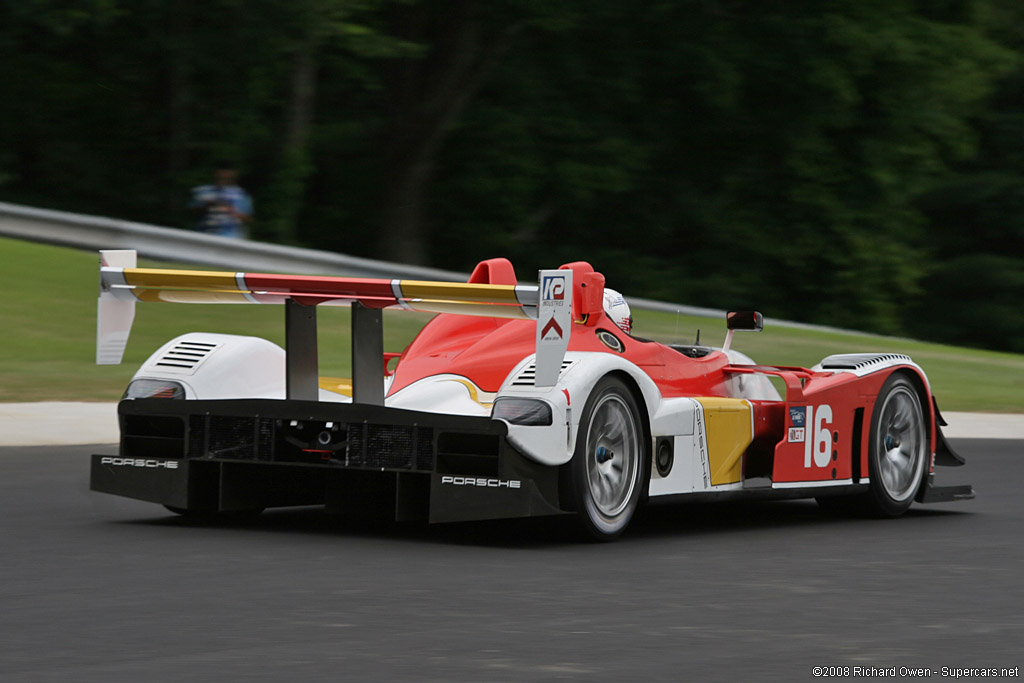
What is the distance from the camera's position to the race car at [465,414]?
8148 mm

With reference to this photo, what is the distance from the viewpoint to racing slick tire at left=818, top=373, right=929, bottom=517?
1034cm

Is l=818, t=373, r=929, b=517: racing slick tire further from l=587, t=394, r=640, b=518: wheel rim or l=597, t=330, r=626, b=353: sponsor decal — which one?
l=587, t=394, r=640, b=518: wheel rim

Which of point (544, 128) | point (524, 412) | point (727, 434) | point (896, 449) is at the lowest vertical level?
point (896, 449)

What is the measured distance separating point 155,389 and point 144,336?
419 inches

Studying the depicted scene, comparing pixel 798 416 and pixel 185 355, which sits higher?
pixel 185 355

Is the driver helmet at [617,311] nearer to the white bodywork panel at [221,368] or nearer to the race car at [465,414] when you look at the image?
the race car at [465,414]

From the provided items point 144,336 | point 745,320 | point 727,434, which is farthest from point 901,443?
point 144,336

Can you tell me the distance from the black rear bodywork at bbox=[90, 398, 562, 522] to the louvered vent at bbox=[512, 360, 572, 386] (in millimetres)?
261

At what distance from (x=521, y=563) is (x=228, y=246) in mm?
13270

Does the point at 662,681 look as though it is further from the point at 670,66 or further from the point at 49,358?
the point at 670,66

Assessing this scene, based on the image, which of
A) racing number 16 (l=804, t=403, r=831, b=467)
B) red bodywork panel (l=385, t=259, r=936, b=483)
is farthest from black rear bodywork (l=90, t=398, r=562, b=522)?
racing number 16 (l=804, t=403, r=831, b=467)

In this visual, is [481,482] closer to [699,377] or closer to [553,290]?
[553,290]

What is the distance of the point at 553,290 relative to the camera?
791 cm

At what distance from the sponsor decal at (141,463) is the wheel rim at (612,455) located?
6.63 feet
